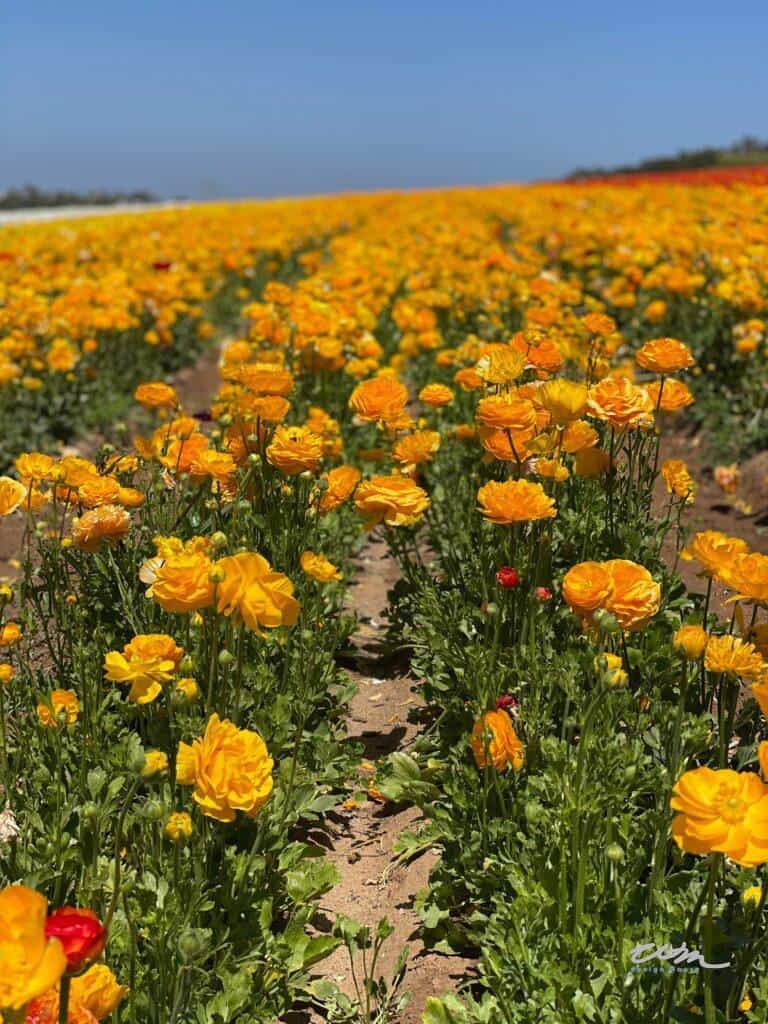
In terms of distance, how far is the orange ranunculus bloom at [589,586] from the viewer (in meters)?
2.04

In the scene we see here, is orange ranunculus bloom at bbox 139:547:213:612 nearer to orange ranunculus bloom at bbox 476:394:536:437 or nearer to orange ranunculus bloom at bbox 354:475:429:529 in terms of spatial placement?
orange ranunculus bloom at bbox 354:475:429:529

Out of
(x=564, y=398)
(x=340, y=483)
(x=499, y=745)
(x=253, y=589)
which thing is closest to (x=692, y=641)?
(x=499, y=745)

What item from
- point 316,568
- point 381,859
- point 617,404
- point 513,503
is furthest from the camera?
point 381,859

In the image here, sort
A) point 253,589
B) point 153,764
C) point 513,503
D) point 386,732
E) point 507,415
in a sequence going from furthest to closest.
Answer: point 386,732
point 507,415
point 513,503
point 253,589
point 153,764

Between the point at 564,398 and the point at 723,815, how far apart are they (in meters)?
1.33

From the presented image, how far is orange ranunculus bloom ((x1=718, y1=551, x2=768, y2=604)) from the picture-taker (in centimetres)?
198

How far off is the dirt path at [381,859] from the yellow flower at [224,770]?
0.83 meters

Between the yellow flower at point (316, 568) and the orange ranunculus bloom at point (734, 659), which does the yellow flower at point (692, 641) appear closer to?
the orange ranunculus bloom at point (734, 659)

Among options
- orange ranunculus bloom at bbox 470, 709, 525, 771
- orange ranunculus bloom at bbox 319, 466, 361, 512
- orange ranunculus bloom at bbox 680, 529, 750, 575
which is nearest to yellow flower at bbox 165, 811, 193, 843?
orange ranunculus bloom at bbox 470, 709, 525, 771

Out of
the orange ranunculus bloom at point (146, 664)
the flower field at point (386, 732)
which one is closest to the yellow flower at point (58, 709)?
the flower field at point (386, 732)

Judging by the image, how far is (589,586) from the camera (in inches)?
80.7

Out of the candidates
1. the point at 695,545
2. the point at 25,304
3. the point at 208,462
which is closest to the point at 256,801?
the point at 695,545

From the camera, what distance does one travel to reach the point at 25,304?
646 cm

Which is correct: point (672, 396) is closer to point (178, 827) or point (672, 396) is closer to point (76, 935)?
point (178, 827)
